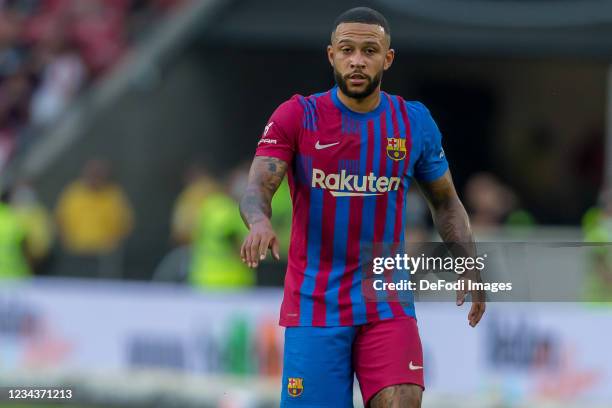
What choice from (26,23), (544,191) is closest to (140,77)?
(26,23)

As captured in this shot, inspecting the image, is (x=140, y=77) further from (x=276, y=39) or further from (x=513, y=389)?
(x=513, y=389)

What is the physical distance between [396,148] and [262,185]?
66 cm

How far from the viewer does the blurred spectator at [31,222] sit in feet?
53.2

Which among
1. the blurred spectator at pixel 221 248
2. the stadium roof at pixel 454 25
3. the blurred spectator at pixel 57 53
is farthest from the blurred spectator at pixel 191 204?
the blurred spectator at pixel 57 53

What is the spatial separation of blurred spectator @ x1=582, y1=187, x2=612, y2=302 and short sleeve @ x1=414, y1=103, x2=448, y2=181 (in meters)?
2.87

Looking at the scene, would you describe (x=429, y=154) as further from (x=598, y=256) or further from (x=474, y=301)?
(x=598, y=256)

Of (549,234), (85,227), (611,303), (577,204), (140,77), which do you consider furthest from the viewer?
(577,204)

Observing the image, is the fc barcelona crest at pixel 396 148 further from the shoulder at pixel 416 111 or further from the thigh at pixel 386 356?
the thigh at pixel 386 356

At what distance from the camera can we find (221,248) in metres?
15.2

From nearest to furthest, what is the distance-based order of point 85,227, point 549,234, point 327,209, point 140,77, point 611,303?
point 327,209 → point 611,303 → point 549,234 → point 85,227 → point 140,77

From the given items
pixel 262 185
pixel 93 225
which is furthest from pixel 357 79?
pixel 93 225

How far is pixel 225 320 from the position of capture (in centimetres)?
1348

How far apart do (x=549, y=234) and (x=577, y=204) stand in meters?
6.45

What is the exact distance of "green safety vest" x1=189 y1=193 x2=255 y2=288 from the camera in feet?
49.4
